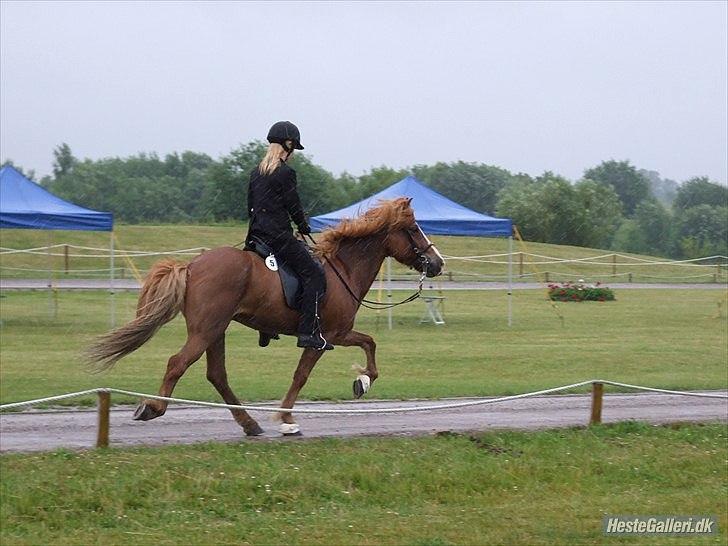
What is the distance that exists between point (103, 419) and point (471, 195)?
76887mm

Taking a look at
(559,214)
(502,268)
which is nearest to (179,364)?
(502,268)

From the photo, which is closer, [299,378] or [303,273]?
[303,273]

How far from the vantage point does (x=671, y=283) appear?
50562mm

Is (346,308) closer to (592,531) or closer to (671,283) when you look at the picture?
(592,531)

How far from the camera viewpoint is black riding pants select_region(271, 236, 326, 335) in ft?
36.2

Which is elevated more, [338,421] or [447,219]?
[447,219]

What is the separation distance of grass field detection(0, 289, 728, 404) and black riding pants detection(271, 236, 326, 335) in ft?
12.7

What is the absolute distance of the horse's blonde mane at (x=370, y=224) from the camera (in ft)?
38.9

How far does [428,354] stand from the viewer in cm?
2186

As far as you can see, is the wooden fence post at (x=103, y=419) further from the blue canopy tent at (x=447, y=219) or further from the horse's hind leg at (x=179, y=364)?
the blue canopy tent at (x=447, y=219)

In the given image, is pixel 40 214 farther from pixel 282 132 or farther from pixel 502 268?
pixel 502 268

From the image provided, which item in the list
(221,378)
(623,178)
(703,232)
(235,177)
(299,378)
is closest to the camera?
(299,378)

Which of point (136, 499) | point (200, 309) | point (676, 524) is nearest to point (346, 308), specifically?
point (200, 309)

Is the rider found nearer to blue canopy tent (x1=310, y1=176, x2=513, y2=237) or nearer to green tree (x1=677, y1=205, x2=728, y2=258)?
blue canopy tent (x1=310, y1=176, x2=513, y2=237)
